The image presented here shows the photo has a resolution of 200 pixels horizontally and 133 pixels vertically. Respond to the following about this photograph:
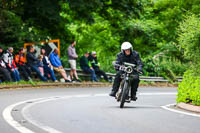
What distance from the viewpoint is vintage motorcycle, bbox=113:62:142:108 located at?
13.0 metres

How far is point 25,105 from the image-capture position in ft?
44.5

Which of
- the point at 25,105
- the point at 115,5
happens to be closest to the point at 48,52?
the point at 115,5

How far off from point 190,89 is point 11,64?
435 inches

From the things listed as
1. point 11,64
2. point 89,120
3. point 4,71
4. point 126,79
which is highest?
point 11,64

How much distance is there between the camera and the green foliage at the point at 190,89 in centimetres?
1220

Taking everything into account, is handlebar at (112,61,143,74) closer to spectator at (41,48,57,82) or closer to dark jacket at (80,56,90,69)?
spectator at (41,48,57,82)

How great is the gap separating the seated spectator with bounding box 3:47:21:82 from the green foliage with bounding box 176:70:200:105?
10157 mm

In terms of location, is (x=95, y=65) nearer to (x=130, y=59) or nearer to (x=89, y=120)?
(x=130, y=59)

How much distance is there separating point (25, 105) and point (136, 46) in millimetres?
24386

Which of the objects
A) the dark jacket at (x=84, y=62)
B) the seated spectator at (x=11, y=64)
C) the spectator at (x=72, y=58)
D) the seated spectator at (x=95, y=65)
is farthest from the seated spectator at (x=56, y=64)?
the seated spectator at (x=11, y=64)

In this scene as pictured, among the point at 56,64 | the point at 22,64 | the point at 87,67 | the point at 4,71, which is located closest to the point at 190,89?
the point at 4,71

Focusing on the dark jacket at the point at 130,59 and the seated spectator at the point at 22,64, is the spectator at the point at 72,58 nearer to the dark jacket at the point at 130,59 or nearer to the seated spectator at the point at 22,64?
the seated spectator at the point at 22,64

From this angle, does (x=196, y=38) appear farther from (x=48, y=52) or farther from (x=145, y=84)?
(x=145, y=84)

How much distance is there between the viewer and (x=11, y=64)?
22031 mm
